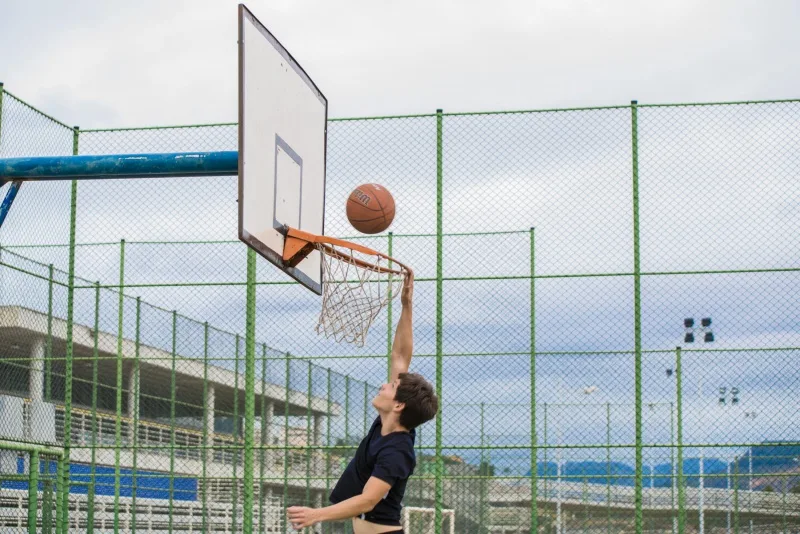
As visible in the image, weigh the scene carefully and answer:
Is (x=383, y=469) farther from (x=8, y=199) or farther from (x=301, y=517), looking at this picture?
(x=8, y=199)

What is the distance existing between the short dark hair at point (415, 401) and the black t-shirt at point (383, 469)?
84 mm

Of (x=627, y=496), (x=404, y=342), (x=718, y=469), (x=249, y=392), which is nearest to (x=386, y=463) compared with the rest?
(x=404, y=342)

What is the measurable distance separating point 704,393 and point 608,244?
6.42ft

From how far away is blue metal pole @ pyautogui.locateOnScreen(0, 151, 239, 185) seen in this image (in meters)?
6.31

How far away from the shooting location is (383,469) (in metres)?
4.96

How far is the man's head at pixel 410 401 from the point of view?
16.7ft

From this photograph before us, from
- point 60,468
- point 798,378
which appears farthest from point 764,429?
point 60,468

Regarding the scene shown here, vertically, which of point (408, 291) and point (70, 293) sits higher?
point (70, 293)

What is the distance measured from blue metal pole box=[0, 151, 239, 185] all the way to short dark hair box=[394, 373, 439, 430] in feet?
6.10

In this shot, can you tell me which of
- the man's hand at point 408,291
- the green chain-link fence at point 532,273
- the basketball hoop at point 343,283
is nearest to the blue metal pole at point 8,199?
the basketball hoop at point 343,283

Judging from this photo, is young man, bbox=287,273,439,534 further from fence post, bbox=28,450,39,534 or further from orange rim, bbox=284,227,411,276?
fence post, bbox=28,450,39,534

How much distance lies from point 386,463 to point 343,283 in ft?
7.72

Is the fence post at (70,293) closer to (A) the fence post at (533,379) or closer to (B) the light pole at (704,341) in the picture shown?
(A) the fence post at (533,379)

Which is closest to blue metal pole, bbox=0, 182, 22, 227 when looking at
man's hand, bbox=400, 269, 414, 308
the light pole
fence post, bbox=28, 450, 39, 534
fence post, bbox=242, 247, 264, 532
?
man's hand, bbox=400, 269, 414, 308
